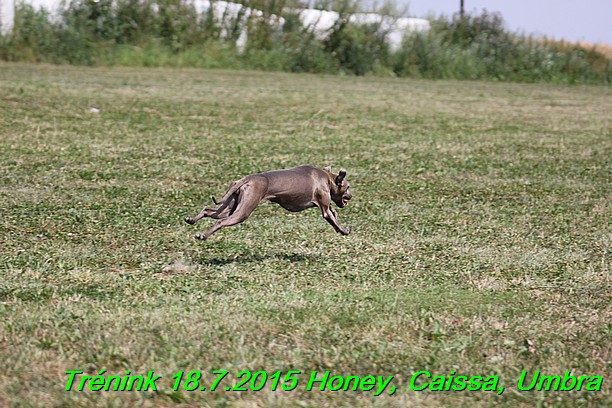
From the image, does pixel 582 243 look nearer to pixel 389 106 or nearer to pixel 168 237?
pixel 168 237

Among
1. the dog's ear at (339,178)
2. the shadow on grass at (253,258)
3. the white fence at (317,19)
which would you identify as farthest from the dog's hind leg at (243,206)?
the white fence at (317,19)

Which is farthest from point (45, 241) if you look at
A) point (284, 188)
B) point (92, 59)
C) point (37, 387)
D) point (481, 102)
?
point (92, 59)

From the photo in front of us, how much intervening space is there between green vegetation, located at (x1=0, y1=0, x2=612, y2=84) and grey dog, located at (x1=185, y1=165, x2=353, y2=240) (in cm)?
1994

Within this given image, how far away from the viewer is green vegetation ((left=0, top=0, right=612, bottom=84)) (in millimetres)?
24438

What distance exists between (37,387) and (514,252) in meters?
3.61

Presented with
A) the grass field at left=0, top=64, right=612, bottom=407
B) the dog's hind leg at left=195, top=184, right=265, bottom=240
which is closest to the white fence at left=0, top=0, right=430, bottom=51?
the grass field at left=0, top=64, right=612, bottom=407

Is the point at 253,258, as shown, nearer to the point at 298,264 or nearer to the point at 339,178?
the point at 298,264

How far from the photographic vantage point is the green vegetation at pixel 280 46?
2444 centimetres

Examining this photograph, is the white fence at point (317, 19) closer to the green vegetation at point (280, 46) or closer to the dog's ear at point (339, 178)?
the green vegetation at point (280, 46)

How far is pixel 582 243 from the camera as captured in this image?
6.48 m

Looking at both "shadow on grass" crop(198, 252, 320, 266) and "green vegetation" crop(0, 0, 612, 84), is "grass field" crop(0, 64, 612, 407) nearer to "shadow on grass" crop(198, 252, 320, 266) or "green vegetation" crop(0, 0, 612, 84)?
"shadow on grass" crop(198, 252, 320, 266)

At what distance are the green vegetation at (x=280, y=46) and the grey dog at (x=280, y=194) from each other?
19944 mm

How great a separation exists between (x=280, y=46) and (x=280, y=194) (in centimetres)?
2267

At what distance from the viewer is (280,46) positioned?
27.0 m
